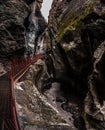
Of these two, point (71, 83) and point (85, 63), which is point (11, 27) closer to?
point (71, 83)

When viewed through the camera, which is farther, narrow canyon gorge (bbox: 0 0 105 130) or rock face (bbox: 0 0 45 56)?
rock face (bbox: 0 0 45 56)

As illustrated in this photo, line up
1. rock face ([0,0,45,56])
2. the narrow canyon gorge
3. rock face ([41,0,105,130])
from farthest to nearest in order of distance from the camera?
rock face ([0,0,45,56]) < rock face ([41,0,105,130]) < the narrow canyon gorge

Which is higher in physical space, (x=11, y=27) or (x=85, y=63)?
(x=11, y=27)

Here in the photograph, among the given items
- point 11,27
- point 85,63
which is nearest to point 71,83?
point 85,63

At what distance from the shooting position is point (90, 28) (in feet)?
64.5

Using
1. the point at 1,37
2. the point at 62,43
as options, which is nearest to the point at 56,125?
the point at 62,43

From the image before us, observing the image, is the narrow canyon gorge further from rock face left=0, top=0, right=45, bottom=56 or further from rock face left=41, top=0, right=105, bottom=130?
rock face left=0, top=0, right=45, bottom=56

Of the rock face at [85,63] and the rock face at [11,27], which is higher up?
the rock face at [11,27]

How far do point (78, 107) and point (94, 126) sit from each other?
173 inches

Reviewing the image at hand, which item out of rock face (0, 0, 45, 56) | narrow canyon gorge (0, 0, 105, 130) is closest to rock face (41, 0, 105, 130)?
narrow canyon gorge (0, 0, 105, 130)

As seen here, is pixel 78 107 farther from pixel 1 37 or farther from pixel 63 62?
pixel 1 37

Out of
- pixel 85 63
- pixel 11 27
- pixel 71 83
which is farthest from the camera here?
pixel 11 27

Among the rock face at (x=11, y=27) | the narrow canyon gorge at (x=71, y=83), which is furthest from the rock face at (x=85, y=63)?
the rock face at (x=11, y=27)

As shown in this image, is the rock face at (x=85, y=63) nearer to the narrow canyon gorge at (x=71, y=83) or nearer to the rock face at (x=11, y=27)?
the narrow canyon gorge at (x=71, y=83)
